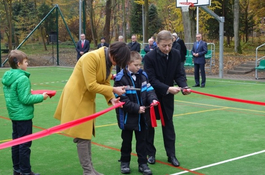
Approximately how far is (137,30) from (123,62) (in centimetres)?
5358

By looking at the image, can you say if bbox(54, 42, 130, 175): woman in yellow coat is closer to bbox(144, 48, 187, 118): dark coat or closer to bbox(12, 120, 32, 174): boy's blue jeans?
bbox(12, 120, 32, 174): boy's blue jeans

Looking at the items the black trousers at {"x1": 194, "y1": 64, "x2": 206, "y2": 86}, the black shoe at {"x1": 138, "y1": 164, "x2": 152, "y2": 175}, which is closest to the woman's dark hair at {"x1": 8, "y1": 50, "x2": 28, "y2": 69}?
the black shoe at {"x1": 138, "y1": 164, "x2": 152, "y2": 175}

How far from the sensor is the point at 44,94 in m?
5.42

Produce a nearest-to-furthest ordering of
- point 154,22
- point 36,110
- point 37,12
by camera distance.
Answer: point 36,110
point 37,12
point 154,22

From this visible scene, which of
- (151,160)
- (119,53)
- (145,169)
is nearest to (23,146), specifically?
(145,169)

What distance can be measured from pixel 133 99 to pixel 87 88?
783 mm

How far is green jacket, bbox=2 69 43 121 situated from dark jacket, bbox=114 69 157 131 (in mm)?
1040

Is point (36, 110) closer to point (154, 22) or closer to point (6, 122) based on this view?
point (6, 122)

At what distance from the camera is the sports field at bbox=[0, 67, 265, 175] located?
6102mm

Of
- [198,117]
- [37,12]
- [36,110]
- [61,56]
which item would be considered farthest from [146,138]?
[37,12]

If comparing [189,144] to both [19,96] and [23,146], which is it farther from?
[19,96]

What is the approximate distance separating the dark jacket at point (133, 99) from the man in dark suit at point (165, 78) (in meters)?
0.34

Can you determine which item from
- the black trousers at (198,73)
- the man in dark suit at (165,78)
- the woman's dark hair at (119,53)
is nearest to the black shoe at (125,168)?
the man in dark suit at (165,78)

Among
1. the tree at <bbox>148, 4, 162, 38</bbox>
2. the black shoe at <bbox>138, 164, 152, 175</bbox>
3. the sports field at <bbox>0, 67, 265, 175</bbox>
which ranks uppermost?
the tree at <bbox>148, 4, 162, 38</bbox>
